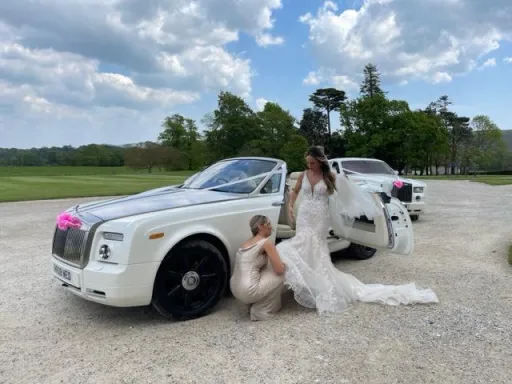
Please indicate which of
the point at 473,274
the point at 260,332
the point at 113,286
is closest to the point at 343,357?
the point at 260,332

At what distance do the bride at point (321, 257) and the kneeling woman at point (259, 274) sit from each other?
8.8 inches

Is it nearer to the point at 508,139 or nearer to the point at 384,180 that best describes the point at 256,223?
the point at 384,180

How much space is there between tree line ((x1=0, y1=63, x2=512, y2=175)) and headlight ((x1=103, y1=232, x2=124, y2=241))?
4600 cm

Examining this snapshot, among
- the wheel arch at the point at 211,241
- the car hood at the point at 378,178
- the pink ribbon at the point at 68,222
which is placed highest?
the car hood at the point at 378,178

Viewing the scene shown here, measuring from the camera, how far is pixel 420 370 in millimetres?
3230

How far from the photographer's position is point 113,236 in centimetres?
391

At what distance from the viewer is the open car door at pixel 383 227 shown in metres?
4.91

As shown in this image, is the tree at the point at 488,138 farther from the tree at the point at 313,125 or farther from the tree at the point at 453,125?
the tree at the point at 313,125

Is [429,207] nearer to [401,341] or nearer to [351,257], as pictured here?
[351,257]

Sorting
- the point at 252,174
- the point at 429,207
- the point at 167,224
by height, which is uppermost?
the point at 252,174

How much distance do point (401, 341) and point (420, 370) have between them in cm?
51

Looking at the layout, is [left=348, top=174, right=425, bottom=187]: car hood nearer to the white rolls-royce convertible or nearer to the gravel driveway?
the gravel driveway

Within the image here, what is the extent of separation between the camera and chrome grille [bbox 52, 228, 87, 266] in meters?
4.04

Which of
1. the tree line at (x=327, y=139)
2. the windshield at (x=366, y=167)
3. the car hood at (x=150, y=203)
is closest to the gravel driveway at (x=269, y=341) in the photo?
the car hood at (x=150, y=203)
